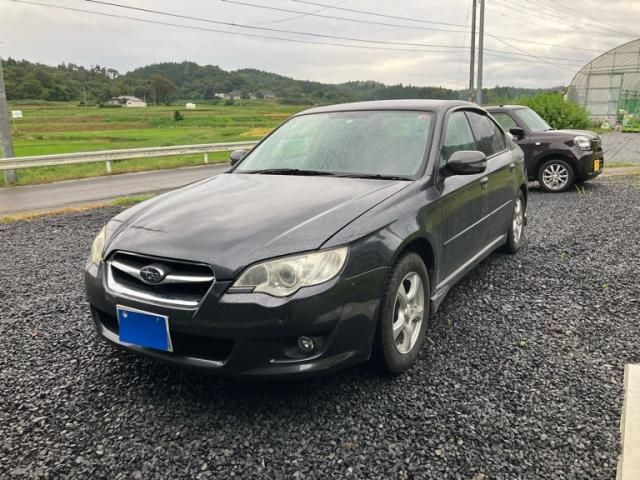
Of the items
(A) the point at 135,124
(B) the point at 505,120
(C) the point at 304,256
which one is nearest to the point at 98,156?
(B) the point at 505,120

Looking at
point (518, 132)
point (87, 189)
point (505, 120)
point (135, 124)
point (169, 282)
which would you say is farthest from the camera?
point (135, 124)

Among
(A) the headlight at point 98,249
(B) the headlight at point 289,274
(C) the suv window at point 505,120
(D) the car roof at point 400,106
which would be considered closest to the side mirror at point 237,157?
(D) the car roof at point 400,106

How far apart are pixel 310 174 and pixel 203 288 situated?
1.40 m

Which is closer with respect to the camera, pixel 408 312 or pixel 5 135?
pixel 408 312

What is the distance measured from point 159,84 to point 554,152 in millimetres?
59137

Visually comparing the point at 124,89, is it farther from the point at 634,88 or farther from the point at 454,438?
the point at 454,438

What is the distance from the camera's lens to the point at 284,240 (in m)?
2.44

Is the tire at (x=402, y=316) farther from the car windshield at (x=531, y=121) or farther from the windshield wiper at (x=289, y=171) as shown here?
the car windshield at (x=531, y=121)

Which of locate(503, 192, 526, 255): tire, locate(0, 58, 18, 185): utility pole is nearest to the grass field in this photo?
locate(0, 58, 18, 185): utility pole

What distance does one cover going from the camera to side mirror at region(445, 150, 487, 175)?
3316 millimetres

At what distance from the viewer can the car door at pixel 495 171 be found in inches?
170

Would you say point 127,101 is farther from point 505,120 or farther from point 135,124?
point 505,120

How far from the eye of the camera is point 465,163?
10.8 ft

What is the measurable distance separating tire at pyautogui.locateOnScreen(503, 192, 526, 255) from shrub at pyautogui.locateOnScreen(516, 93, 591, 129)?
1718 centimetres
